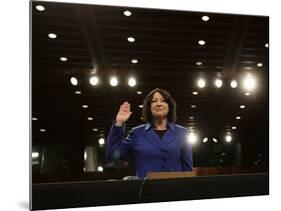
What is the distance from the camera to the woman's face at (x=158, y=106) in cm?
353

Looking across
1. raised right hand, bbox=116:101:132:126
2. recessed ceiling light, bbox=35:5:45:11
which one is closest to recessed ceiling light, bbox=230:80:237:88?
raised right hand, bbox=116:101:132:126

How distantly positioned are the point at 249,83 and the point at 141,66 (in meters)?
0.89

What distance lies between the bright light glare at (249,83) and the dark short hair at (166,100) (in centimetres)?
62

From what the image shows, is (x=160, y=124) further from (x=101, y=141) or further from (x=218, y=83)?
(x=218, y=83)

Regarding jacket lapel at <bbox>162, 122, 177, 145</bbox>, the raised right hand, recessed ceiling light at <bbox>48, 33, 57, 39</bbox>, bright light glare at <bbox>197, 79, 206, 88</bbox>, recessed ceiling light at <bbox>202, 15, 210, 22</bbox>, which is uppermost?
recessed ceiling light at <bbox>202, 15, 210, 22</bbox>

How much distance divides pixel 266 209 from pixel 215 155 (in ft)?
1.78

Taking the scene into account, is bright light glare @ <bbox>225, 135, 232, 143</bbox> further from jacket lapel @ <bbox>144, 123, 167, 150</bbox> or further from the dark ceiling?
jacket lapel @ <bbox>144, 123, 167, 150</bbox>

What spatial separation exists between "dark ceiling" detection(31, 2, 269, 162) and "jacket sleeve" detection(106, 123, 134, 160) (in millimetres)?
63

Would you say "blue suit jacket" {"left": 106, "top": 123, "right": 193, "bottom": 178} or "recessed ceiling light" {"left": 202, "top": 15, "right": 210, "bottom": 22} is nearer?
"blue suit jacket" {"left": 106, "top": 123, "right": 193, "bottom": 178}

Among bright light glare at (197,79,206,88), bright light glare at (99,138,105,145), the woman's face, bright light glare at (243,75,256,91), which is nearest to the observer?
bright light glare at (99,138,105,145)

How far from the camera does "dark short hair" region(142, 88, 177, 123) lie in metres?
3.51

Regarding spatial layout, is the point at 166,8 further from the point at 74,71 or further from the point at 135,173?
the point at 135,173

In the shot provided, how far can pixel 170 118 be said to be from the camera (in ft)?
11.7

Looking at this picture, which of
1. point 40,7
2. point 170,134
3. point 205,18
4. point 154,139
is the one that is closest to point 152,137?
point 154,139
